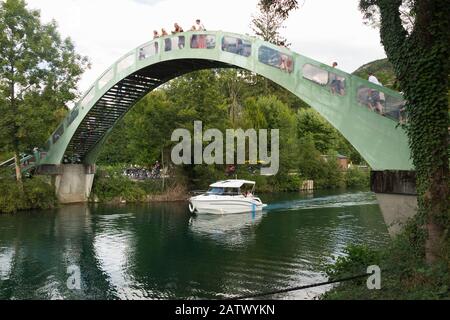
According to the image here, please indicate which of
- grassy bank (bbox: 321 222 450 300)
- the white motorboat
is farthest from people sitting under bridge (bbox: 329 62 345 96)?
the white motorboat

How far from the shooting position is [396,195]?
11.5 m

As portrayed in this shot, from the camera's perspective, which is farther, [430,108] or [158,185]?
[158,185]

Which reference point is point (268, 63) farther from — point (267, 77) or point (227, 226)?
point (227, 226)

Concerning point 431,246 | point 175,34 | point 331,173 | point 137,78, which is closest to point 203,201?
point 137,78

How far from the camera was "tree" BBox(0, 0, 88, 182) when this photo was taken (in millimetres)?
25766

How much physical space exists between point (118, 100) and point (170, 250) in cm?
1326

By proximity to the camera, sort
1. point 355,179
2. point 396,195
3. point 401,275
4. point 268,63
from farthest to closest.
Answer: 1. point 355,179
2. point 268,63
3. point 396,195
4. point 401,275

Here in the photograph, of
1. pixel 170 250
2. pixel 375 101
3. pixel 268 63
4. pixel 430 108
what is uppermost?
pixel 268 63

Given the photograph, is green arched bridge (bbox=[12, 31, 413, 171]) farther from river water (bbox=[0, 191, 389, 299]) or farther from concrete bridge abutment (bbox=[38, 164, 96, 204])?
river water (bbox=[0, 191, 389, 299])

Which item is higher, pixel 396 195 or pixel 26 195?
pixel 396 195

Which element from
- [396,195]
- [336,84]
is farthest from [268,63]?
[396,195]

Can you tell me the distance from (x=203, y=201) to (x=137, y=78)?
777 cm

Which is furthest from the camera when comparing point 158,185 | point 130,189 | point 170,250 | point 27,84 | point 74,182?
point 158,185

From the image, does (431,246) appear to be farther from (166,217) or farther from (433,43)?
(166,217)
